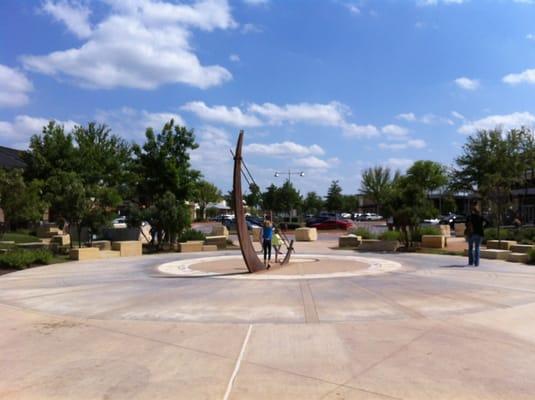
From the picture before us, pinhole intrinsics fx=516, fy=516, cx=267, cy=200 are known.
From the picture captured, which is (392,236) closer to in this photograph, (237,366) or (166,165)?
(166,165)

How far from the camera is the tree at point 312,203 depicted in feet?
306

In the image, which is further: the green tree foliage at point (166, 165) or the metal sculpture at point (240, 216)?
the green tree foliage at point (166, 165)

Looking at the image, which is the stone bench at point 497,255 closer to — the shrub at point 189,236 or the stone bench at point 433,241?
the stone bench at point 433,241

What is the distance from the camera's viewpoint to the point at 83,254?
1862 centimetres

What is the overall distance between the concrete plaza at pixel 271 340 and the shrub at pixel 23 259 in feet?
15.6

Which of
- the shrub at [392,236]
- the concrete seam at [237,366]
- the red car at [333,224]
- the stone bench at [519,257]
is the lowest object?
the concrete seam at [237,366]

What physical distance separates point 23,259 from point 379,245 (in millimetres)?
14089

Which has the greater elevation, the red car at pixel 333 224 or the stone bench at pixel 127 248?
the red car at pixel 333 224

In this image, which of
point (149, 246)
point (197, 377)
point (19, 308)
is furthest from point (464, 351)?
point (149, 246)

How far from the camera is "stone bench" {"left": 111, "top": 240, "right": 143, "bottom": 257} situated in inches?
806

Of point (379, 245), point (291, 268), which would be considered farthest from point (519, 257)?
point (291, 268)

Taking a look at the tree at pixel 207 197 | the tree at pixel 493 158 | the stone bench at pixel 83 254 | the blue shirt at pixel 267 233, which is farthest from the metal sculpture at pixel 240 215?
the tree at pixel 207 197

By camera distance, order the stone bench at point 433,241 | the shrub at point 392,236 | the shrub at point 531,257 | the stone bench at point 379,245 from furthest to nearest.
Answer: the shrub at point 392,236 → the stone bench at point 433,241 → the stone bench at point 379,245 → the shrub at point 531,257

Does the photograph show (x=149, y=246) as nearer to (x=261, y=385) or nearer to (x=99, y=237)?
(x=99, y=237)
